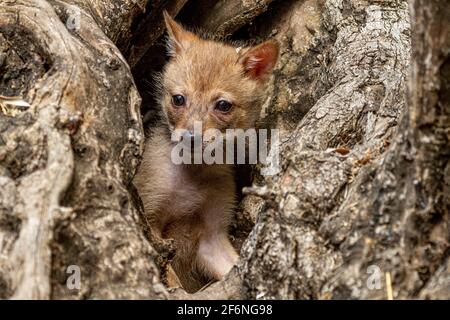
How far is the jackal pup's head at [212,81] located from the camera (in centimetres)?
454

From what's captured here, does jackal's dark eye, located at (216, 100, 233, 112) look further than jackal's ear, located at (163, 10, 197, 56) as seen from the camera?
No

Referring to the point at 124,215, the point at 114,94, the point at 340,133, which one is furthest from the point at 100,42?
the point at 340,133

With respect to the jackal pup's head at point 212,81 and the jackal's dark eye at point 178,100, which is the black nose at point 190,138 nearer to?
the jackal pup's head at point 212,81

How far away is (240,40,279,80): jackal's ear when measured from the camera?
463 cm

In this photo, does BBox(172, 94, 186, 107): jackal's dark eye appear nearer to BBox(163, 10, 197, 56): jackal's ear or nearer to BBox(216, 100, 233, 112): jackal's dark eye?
BBox(216, 100, 233, 112): jackal's dark eye

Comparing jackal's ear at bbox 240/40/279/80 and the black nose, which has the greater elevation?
jackal's ear at bbox 240/40/279/80

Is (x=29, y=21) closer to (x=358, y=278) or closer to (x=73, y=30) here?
(x=73, y=30)

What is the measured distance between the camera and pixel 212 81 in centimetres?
468

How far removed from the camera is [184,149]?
4.46 meters

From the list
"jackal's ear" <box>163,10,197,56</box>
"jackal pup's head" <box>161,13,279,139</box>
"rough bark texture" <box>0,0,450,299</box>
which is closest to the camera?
"rough bark texture" <box>0,0,450,299</box>

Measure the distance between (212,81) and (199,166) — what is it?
0.58 meters

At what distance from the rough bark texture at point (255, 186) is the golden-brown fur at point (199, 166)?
78 centimetres

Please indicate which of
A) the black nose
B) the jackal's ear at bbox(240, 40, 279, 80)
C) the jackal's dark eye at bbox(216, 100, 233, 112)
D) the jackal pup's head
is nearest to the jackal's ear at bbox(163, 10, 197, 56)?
the jackal pup's head

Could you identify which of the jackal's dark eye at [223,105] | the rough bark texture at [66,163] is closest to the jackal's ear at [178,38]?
the jackal's dark eye at [223,105]
